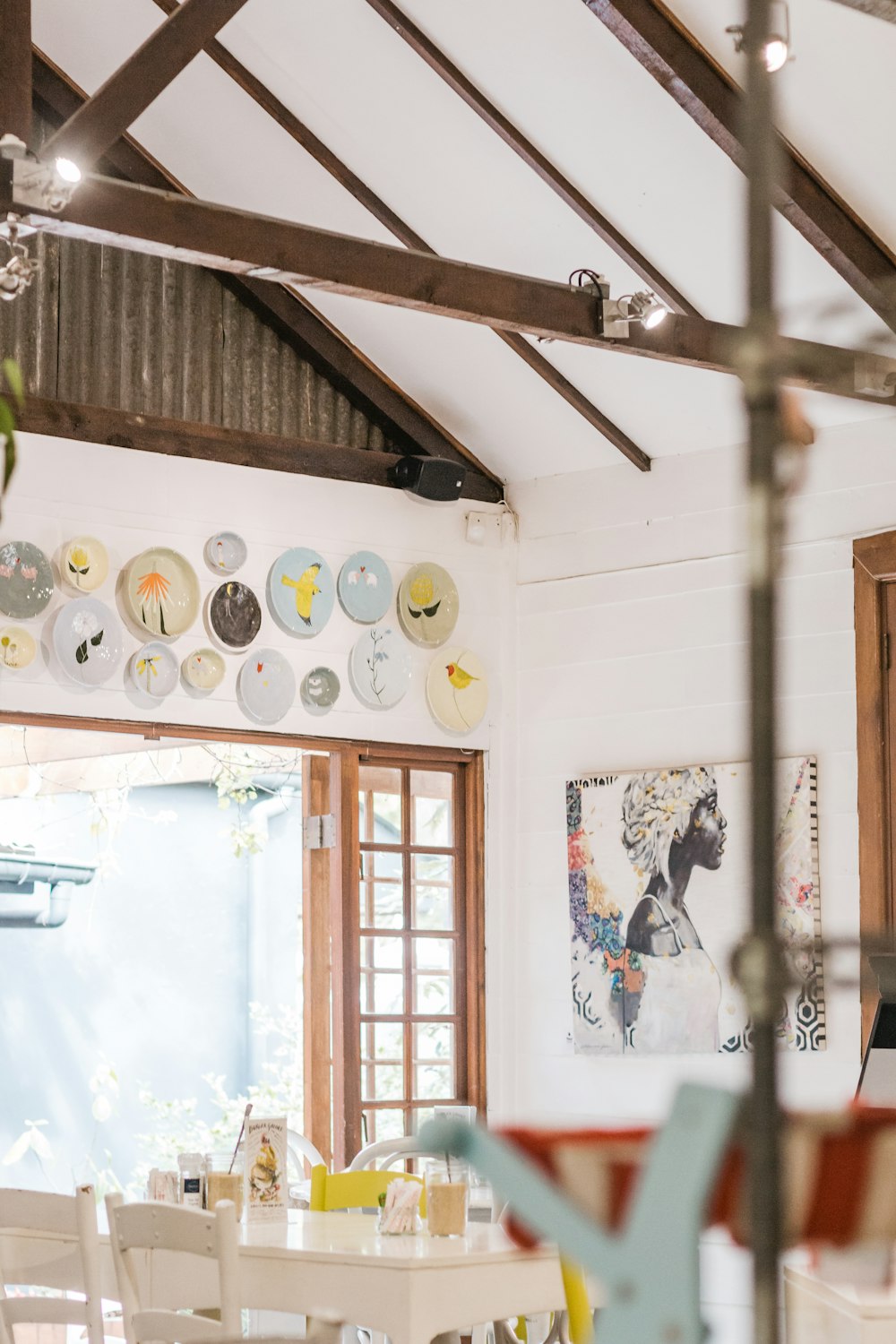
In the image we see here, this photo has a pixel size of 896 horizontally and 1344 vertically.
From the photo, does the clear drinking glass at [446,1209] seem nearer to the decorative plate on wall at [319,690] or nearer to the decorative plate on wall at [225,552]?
the decorative plate on wall at [319,690]

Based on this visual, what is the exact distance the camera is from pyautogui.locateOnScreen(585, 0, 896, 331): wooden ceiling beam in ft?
13.8

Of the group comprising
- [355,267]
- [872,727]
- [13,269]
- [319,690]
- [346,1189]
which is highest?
[355,267]

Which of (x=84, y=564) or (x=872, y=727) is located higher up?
(x=84, y=564)

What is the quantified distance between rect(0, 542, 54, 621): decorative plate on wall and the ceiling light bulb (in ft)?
5.97

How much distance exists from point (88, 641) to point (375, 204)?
68.1 inches

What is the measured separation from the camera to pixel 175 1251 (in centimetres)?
366

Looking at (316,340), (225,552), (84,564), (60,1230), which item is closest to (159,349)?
(316,340)

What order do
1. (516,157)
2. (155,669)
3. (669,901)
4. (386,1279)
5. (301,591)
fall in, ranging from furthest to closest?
(301,591)
(669,901)
(155,669)
(516,157)
(386,1279)

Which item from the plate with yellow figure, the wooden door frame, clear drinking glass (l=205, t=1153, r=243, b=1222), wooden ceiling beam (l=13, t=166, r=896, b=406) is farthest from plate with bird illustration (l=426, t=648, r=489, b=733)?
clear drinking glass (l=205, t=1153, r=243, b=1222)

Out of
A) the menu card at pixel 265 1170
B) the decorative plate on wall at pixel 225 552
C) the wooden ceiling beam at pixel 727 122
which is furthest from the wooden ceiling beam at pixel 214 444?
the menu card at pixel 265 1170

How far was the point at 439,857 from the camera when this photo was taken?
6.21 meters

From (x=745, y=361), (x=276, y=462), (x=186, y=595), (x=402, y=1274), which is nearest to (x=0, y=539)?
(x=186, y=595)

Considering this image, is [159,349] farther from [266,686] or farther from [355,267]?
[355,267]

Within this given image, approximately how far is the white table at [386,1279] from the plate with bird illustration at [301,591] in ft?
7.94
